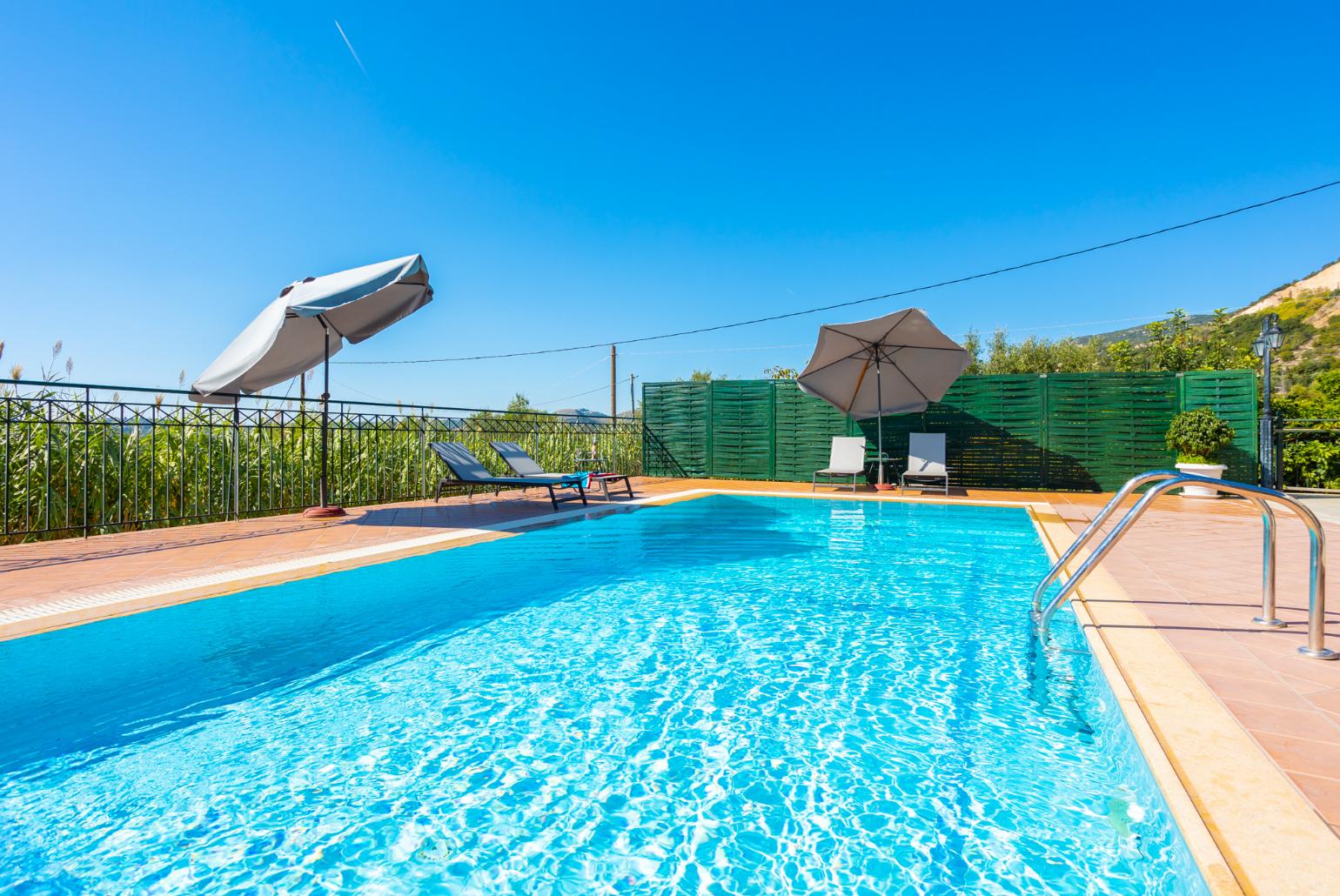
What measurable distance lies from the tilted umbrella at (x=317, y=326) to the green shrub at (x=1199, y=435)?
11.3 meters

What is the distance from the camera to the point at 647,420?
46.3 feet

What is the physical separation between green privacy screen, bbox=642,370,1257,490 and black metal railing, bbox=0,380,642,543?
17.2ft

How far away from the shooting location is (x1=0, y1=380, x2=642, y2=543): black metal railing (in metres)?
5.61

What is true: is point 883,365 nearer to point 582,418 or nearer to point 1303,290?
point 582,418

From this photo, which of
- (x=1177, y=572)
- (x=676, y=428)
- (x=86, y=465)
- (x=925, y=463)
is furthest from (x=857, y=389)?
(x=86, y=465)

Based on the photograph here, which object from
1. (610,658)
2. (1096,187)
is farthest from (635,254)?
(610,658)

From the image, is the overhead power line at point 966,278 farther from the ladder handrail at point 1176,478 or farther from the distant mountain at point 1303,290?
the distant mountain at point 1303,290

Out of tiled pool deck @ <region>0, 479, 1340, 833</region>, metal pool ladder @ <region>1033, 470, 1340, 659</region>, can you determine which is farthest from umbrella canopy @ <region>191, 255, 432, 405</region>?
metal pool ladder @ <region>1033, 470, 1340, 659</region>

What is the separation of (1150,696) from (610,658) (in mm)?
2234

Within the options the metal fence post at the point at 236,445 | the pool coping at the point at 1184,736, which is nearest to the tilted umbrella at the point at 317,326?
the metal fence post at the point at 236,445

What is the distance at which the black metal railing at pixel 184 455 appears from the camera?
5609 millimetres

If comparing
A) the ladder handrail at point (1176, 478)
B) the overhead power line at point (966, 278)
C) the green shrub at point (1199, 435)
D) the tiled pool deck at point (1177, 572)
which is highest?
the overhead power line at point (966, 278)

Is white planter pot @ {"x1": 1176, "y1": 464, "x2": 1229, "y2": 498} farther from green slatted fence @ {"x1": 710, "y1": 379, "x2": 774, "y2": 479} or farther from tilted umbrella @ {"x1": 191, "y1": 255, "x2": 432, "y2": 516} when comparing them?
tilted umbrella @ {"x1": 191, "y1": 255, "x2": 432, "y2": 516}

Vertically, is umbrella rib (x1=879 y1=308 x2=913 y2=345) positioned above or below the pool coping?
above
